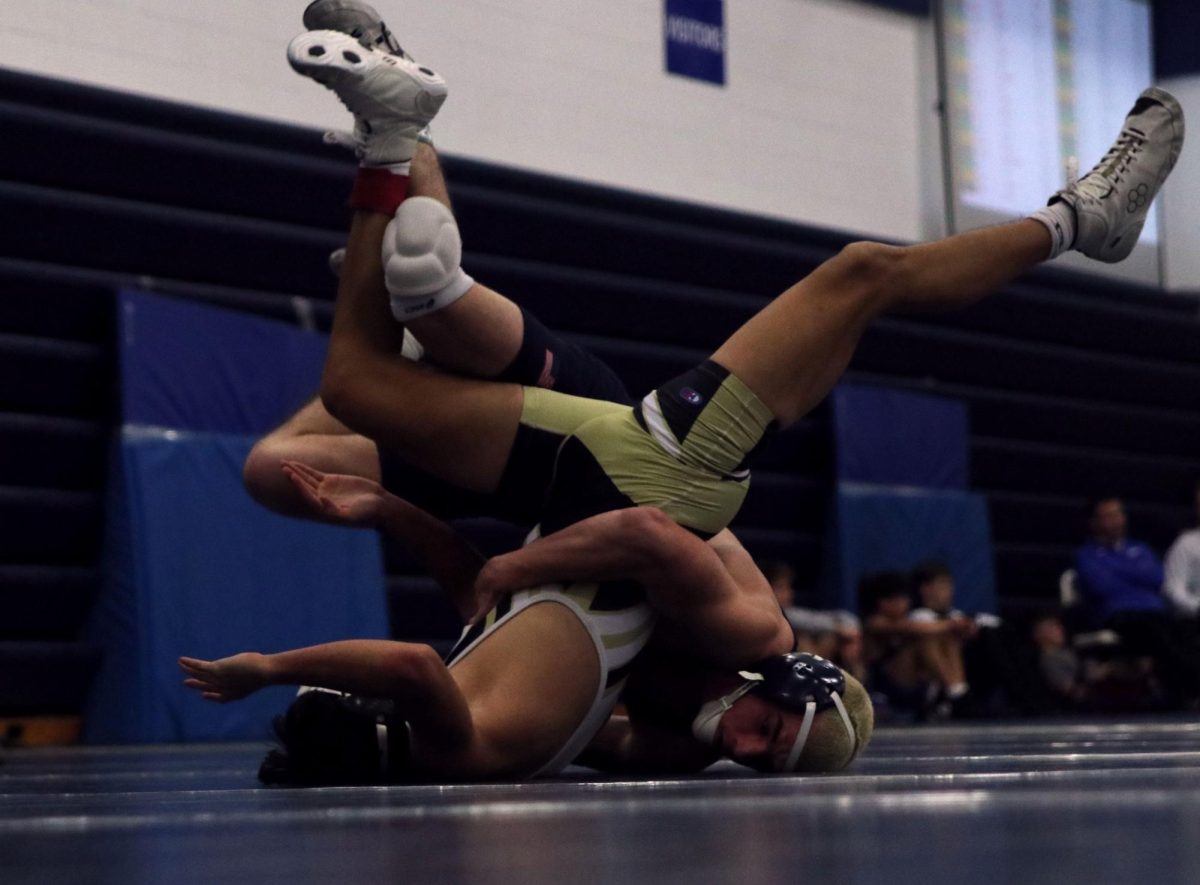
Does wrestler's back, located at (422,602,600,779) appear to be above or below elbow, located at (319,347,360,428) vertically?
below

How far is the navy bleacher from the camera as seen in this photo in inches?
224

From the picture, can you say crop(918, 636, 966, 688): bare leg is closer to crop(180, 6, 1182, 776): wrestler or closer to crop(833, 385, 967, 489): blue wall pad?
crop(833, 385, 967, 489): blue wall pad

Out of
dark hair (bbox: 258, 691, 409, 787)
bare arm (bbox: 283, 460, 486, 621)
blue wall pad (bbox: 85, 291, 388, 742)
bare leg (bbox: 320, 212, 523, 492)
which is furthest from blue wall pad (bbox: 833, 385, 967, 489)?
dark hair (bbox: 258, 691, 409, 787)

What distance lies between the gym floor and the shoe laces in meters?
1.02

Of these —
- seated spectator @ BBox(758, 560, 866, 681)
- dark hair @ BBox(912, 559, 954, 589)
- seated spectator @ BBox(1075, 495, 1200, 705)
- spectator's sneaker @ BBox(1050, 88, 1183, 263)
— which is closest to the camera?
spectator's sneaker @ BBox(1050, 88, 1183, 263)

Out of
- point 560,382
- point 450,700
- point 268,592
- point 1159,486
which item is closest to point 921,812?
point 450,700

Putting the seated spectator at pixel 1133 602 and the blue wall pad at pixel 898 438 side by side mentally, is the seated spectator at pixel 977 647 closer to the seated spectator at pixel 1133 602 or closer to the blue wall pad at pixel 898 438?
the seated spectator at pixel 1133 602

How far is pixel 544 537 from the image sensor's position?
2641 millimetres

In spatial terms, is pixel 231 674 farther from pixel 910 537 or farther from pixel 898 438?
pixel 898 438

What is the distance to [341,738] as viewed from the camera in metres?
2.49

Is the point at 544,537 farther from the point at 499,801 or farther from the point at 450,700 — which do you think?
the point at 499,801

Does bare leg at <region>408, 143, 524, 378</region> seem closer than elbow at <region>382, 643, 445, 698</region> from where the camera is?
No

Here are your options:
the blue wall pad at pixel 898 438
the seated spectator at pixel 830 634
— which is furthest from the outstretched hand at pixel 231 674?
the blue wall pad at pixel 898 438

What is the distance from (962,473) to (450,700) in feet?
21.3
